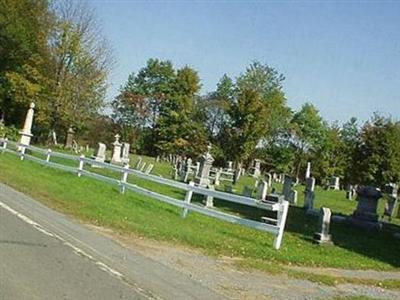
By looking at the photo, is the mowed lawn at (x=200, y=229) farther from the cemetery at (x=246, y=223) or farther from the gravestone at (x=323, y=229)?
the gravestone at (x=323, y=229)

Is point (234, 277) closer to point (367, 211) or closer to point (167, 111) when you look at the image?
point (367, 211)

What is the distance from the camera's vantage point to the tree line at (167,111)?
54.4m

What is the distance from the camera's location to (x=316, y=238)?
1577cm

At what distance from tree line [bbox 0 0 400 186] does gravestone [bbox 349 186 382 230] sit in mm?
34577

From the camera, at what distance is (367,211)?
2316 cm

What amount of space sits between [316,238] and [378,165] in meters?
52.5

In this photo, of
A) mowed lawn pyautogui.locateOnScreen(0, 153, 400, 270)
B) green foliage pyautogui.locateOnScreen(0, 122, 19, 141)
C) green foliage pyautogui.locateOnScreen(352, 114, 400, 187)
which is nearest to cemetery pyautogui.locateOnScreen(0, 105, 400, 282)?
mowed lawn pyautogui.locateOnScreen(0, 153, 400, 270)

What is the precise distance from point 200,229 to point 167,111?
248ft

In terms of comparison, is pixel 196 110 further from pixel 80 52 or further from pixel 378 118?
pixel 80 52

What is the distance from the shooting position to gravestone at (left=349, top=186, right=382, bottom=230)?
22562 millimetres

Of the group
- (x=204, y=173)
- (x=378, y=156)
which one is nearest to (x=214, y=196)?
(x=204, y=173)

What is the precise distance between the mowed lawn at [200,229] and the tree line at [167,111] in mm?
32530

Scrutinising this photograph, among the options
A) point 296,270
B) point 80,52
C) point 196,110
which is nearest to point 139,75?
point 196,110

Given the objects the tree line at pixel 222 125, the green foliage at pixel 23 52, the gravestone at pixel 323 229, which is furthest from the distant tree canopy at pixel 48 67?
the gravestone at pixel 323 229
